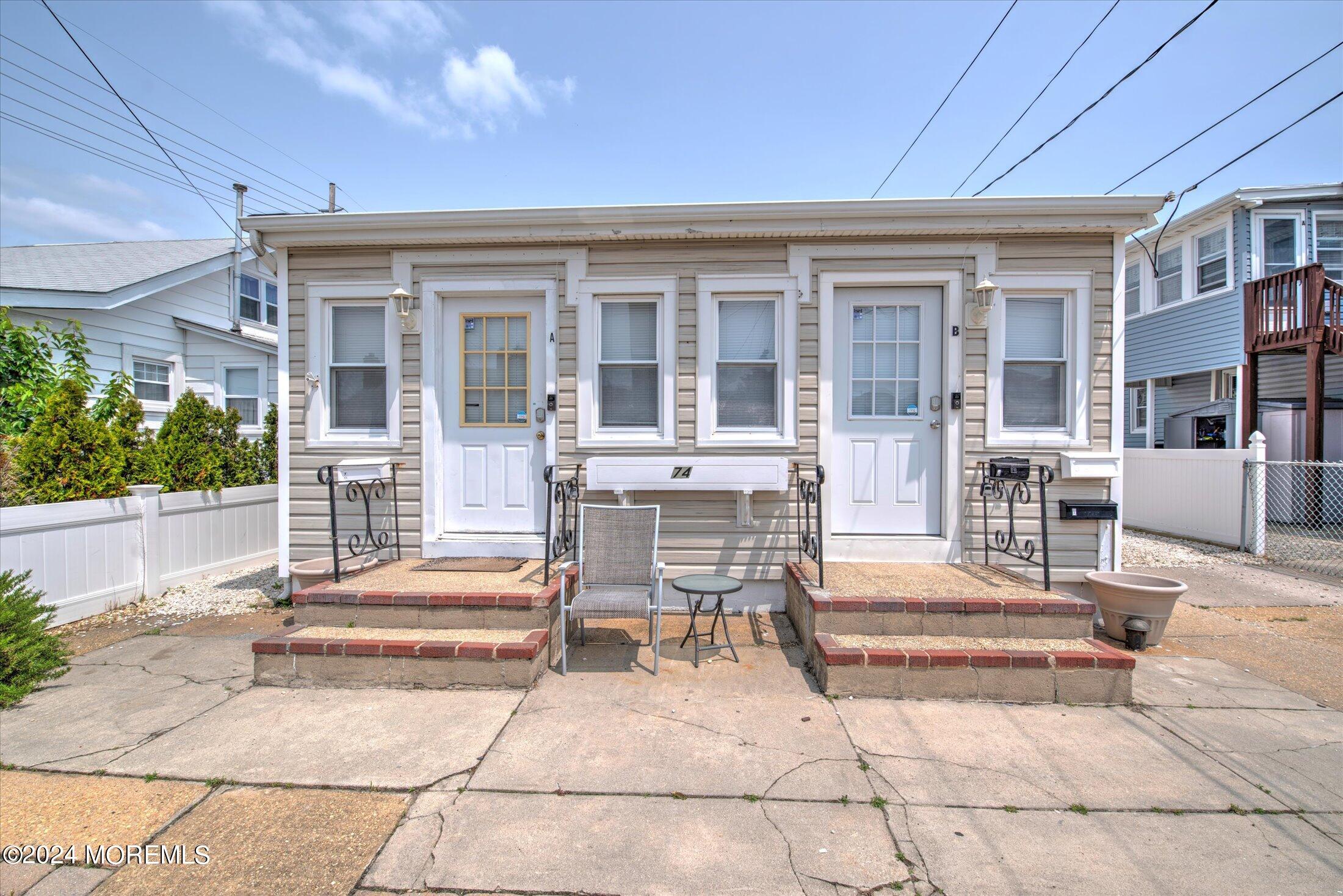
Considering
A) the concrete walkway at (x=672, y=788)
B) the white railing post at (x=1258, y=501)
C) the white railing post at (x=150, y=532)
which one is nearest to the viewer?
the concrete walkway at (x=672, y=788)

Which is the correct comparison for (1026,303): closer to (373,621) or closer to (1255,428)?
(373,621)

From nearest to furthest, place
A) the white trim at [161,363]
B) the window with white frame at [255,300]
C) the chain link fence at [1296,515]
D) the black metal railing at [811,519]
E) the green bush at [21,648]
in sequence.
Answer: the green bush at [21,648] → the black metal railing at [811,519] → the chain link fence at [1296,515] → the white trim at [161,363] → the window with white frame at [255,300]

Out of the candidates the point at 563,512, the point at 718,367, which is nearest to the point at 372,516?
the point at 563,512

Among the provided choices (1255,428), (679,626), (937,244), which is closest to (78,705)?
(679,626)

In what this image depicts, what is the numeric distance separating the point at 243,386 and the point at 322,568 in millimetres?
7385

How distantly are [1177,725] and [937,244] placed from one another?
3.46 metres

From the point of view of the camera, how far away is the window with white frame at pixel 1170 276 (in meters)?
11.4

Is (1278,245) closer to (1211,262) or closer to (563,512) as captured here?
(1211,262)

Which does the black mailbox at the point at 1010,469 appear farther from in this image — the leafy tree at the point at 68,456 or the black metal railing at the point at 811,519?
the leafy tree at the point at 68,456

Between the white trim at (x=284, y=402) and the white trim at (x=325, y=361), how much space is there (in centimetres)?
17

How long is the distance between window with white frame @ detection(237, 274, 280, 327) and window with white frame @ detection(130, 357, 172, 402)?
5.57 ft

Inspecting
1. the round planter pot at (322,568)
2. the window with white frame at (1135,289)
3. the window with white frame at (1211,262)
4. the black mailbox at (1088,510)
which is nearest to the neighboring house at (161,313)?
the round planter pot at (322,568)

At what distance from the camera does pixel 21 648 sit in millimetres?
3252

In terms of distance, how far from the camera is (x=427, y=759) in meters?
2.69
